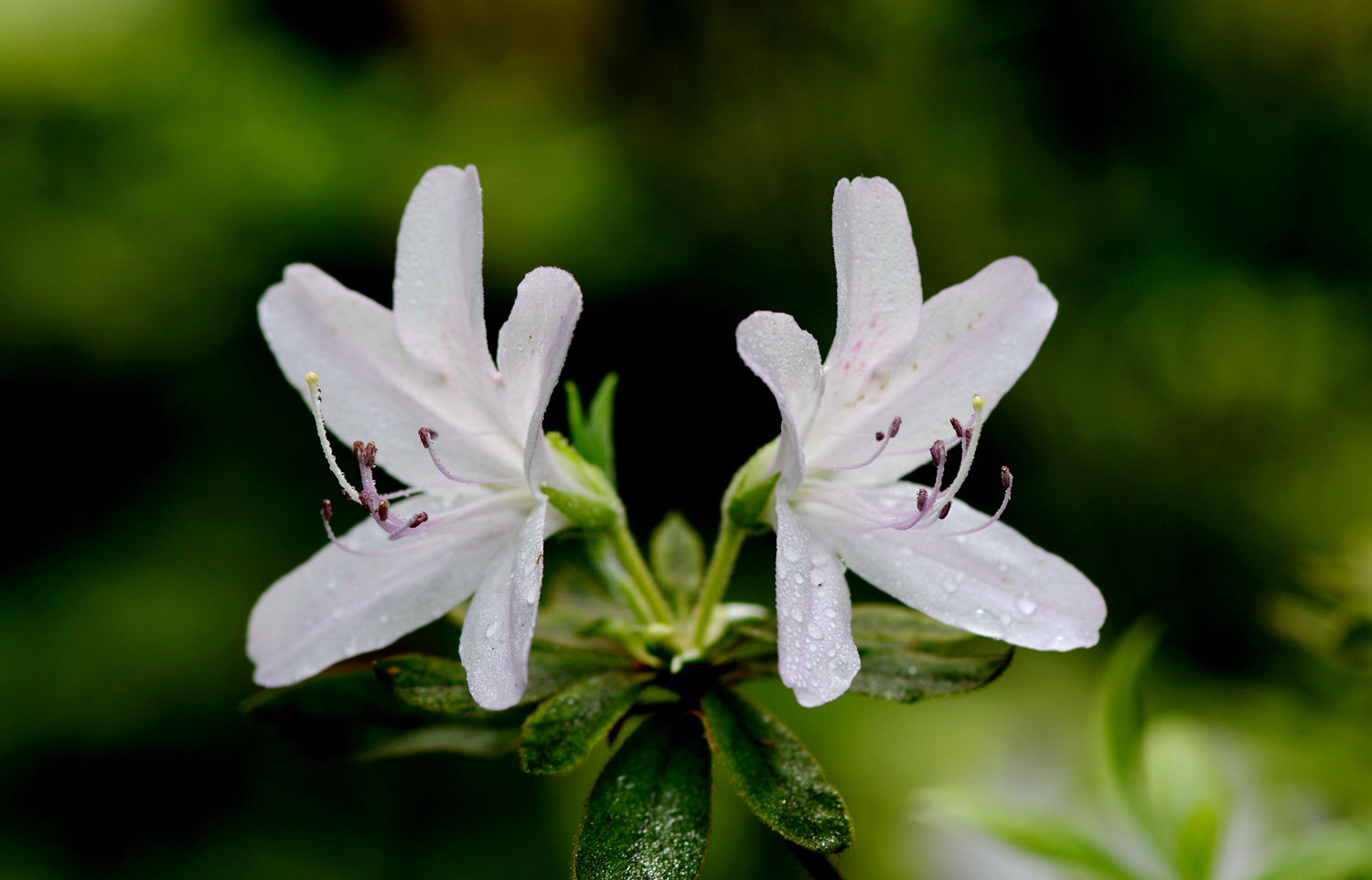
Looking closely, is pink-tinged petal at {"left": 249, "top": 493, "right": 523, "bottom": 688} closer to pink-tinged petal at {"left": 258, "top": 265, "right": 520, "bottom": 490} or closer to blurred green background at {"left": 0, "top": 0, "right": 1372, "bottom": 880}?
pink-tinged petal at {"left": 258, "top": 265, "right": 520, "bottom": 490}

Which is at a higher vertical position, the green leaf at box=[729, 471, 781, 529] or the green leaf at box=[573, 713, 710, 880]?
the green leaf at box=[729, 471, 781, 529]

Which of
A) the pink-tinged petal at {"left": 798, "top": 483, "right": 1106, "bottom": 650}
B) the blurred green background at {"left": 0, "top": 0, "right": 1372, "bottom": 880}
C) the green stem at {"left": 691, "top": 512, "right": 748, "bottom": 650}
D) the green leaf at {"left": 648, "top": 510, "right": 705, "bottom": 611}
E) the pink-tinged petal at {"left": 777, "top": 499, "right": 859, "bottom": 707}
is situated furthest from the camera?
the blurred green background at {"left": 0, "top": 0, "right": 1372, "bottom": 880}

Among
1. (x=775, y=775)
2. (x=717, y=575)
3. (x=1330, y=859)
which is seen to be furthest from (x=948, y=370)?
(x=1330, y=859)

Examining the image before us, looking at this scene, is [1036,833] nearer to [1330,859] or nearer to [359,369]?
[1330,859]

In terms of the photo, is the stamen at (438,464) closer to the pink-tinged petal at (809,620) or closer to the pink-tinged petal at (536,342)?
the pink-tinged petal at (536,342)

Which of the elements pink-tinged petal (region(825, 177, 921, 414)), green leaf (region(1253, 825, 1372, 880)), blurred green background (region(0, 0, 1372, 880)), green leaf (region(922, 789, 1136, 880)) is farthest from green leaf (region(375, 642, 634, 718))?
blurred green background (region(0, 0, 1372, 880))

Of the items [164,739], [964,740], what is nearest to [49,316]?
[164,739]

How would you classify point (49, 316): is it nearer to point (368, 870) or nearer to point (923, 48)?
point (368, 870)
